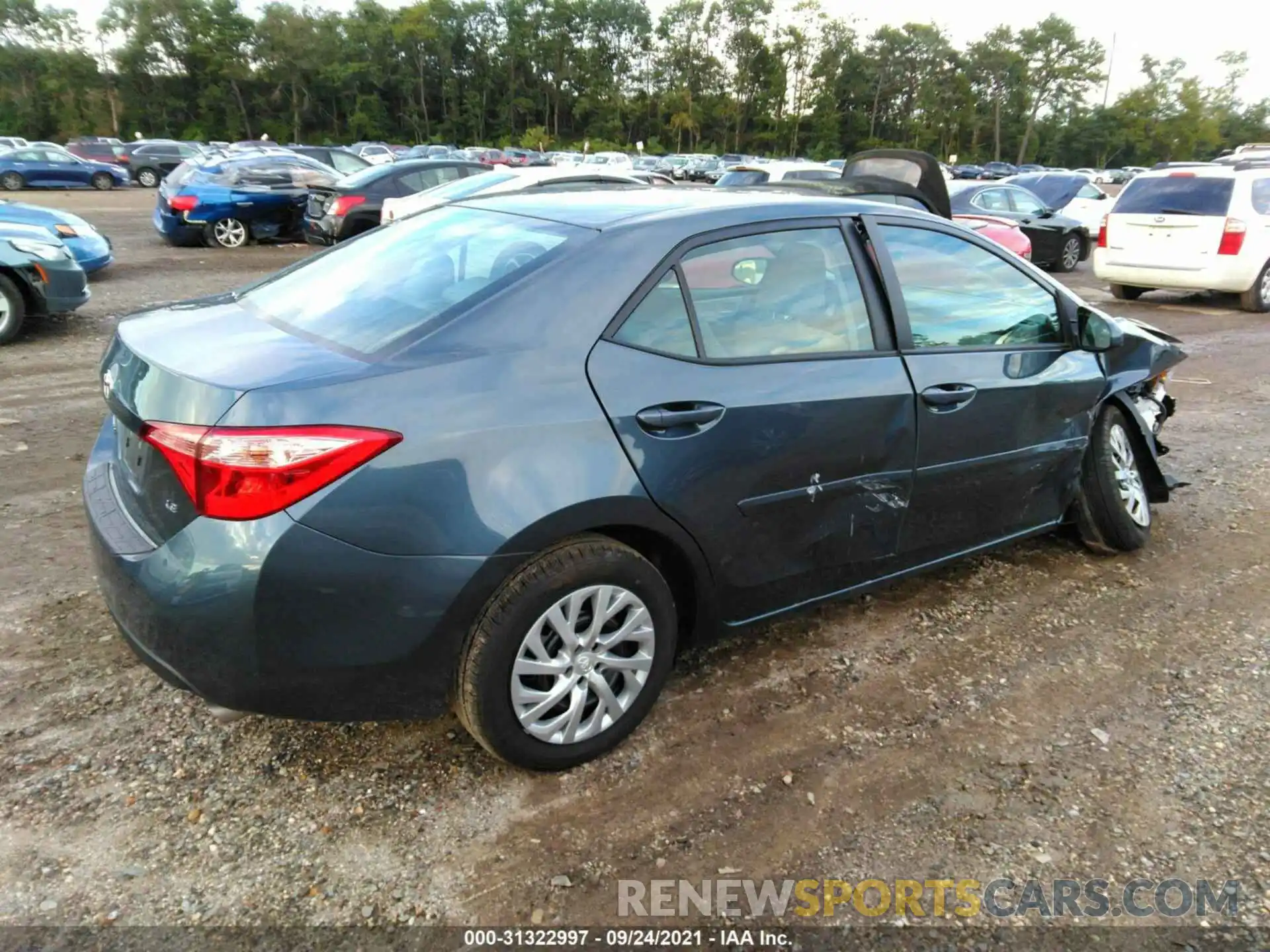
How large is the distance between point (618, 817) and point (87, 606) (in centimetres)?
234

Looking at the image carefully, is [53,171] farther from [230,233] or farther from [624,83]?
[624,83]

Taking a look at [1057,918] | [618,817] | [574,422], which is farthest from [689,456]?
[1057,918]

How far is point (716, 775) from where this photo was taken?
2.75 m

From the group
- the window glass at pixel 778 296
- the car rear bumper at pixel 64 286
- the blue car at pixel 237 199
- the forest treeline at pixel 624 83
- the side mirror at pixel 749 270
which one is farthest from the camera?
the forest treeline at pixel 624 83

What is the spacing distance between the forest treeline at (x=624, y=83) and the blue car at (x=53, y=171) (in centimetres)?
5454

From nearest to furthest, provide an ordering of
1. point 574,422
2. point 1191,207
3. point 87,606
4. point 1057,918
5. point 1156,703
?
point 1057,918
point 574,422
point 1156,703
point 87,606
point 1191,207

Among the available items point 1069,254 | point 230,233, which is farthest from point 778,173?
point 230,233

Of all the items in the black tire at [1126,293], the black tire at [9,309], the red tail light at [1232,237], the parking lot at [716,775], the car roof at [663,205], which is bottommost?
the black tire at [1126,293]

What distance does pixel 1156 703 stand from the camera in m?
3.18

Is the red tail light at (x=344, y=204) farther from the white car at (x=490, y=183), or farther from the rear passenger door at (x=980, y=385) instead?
the rear passenger door at (x=980, y=385)

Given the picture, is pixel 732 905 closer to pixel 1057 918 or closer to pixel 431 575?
pixel 1057 918

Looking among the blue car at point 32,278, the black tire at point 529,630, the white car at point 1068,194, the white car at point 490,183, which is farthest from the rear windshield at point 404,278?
the white car at point 1068,194

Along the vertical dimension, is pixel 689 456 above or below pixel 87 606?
above

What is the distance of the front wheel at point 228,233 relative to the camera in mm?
14523
